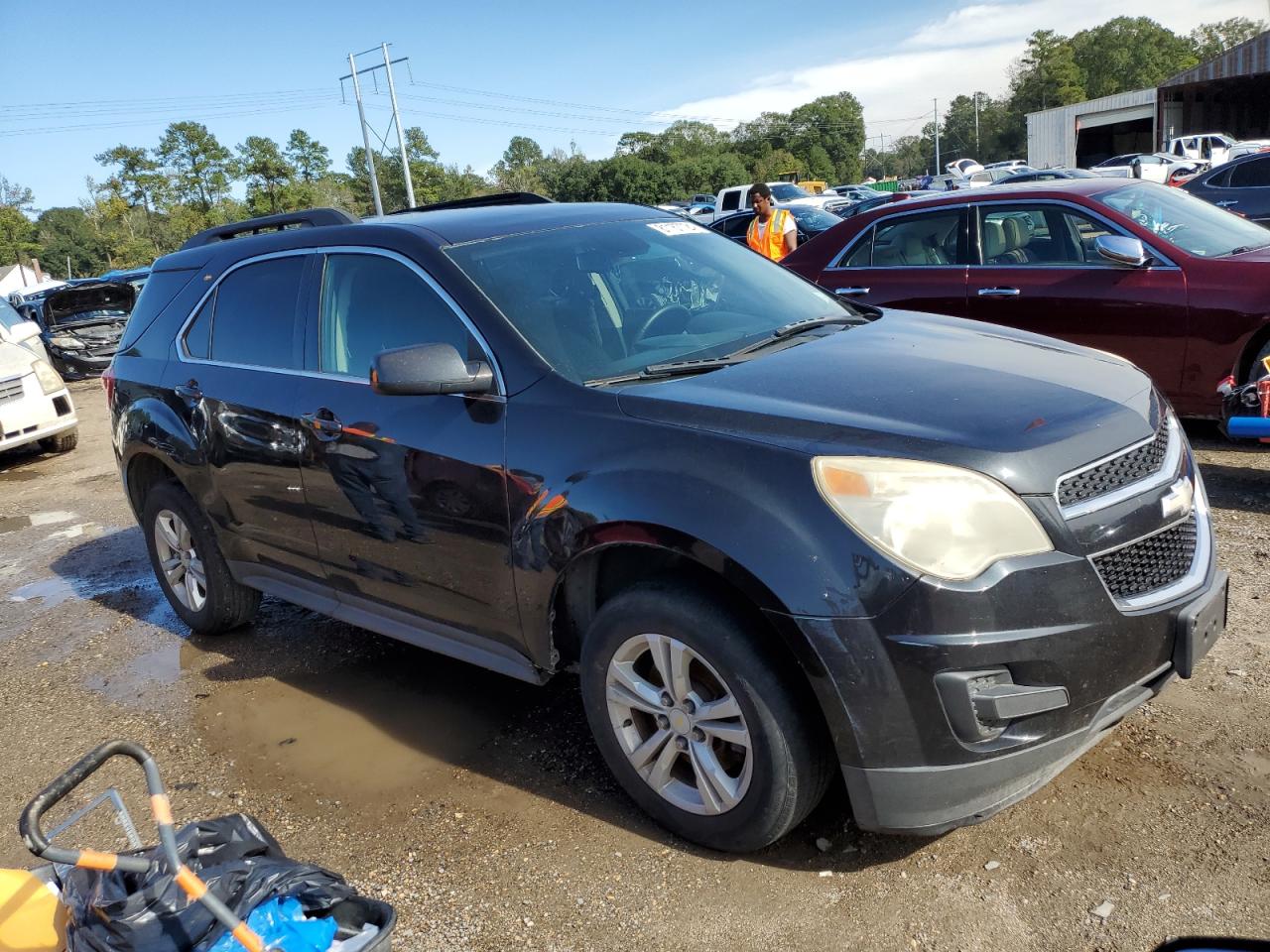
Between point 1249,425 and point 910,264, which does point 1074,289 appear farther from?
point 1249,425

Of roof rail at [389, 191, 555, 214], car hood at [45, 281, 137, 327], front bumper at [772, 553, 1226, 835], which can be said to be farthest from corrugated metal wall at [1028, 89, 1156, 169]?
front bumper at [772, 553, 1226, 835]

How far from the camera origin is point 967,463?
246cm

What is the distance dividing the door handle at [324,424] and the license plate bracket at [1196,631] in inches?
107

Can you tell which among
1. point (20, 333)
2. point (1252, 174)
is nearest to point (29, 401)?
point (20, 333)

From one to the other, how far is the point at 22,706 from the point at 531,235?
10.4 feet

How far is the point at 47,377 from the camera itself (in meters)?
10.5

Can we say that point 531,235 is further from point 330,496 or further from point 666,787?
point 666,787

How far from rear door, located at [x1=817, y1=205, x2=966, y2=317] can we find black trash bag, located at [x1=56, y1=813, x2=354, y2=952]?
17.8ft

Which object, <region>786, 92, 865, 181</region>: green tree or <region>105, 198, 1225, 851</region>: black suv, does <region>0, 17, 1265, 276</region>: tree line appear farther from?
<region>105, 198, 1225, 851</region>: black suv

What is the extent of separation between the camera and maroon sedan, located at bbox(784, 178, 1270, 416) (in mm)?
5812

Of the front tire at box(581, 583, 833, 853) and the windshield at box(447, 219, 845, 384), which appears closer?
the front tire at box(581, 583, 833, 853)

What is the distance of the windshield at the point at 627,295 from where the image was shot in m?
3.34

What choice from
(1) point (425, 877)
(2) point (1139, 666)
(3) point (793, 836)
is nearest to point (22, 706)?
(1) point (425, 877)

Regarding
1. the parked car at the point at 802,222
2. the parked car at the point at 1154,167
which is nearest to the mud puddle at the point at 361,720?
the parked car at the point at 802,222
